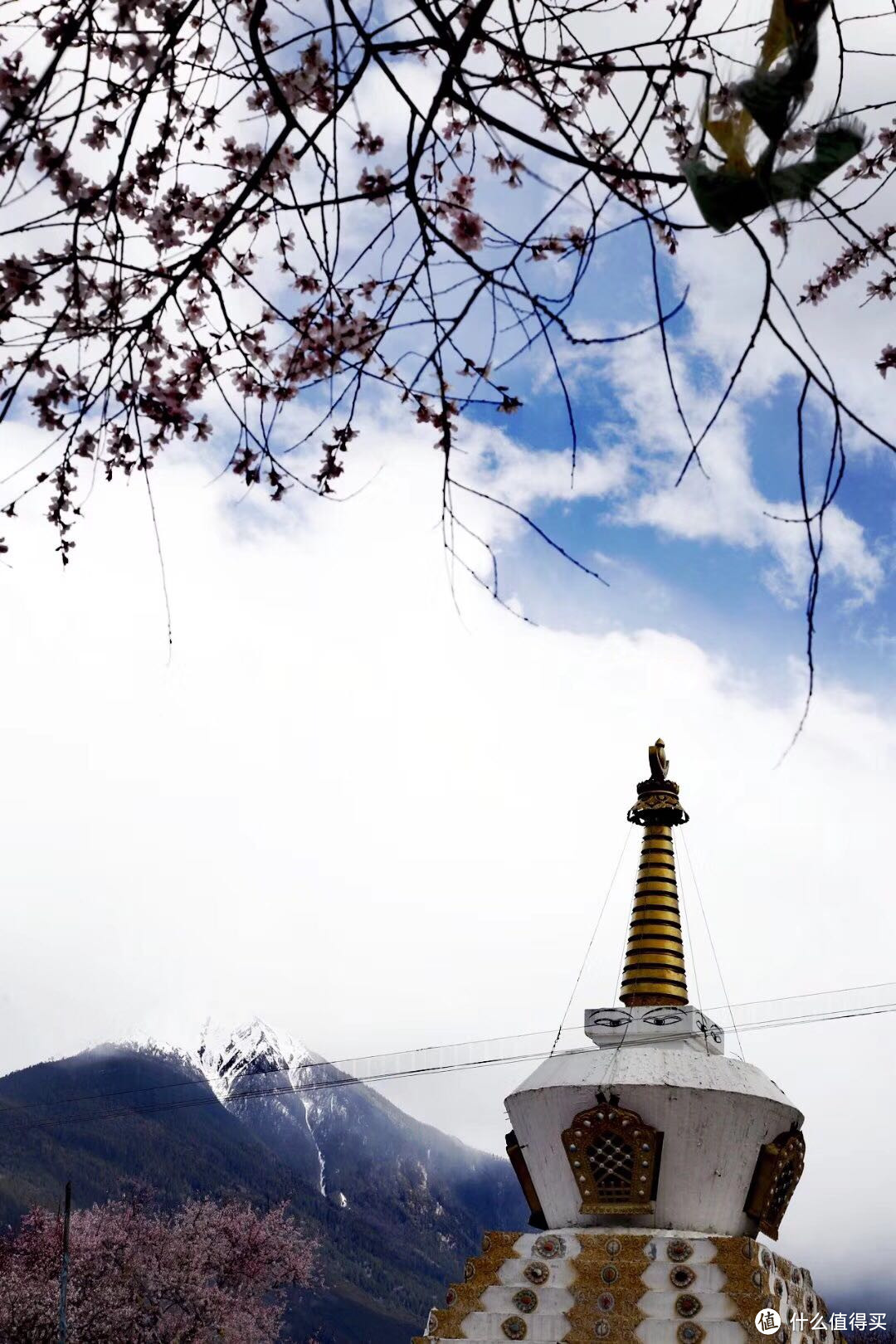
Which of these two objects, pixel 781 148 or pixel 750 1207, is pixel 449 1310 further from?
pixel 781 148

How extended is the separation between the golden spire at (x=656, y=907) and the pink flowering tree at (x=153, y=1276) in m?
→ 15.3

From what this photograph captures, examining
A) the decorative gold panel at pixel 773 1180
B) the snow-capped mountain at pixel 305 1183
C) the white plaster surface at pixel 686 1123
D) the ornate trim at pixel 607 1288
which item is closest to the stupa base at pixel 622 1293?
the ornate trim at pixel 607 1288

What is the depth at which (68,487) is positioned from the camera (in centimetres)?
623

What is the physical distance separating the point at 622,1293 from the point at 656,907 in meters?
6.05

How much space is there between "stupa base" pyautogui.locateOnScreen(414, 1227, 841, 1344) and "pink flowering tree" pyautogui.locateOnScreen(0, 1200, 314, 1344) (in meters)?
14.8

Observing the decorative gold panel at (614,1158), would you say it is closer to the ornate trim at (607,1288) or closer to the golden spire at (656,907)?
the ornate trim at (607,1288)

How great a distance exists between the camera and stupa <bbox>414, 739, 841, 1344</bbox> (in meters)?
14.7

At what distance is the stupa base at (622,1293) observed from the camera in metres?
14.5

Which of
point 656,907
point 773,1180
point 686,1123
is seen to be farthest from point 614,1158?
point 656,907

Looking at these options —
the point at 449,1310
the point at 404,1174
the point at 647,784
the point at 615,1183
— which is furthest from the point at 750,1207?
the point at 404,1174

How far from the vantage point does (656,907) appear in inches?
779

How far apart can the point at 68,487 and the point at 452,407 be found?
1818 millimetres

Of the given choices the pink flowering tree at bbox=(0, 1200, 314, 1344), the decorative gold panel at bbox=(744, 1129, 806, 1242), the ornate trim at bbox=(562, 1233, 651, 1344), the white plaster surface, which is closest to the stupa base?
the ornate trim at bbox=(562, 1233, 651, 1344)

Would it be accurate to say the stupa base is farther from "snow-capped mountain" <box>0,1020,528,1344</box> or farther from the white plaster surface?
"snow-capped mountain" <box>0,1020,528,1344</box>
